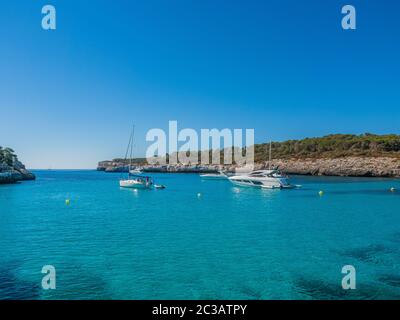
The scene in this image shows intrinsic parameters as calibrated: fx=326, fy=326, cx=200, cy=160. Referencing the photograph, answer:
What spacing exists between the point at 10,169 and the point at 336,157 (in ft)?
389

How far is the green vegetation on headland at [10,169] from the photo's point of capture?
9031cm

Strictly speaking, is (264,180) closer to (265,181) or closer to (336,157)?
(265,181)

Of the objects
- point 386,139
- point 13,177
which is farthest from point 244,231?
point 386,139

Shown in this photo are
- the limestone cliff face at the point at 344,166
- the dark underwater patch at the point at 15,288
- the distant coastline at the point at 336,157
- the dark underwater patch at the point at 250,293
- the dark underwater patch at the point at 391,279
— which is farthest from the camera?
the distant coastline at the point at 336,157

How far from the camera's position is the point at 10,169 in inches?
3949

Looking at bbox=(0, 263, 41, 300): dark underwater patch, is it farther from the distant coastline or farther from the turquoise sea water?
the distant coastline

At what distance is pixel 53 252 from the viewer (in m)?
20.6

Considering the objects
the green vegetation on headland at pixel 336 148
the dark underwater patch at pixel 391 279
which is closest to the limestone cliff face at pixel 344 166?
the green vegetation on headland at pixel 336 148

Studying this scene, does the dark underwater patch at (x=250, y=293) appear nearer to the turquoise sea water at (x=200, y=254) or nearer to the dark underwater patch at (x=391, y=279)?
the turquoise sea water at (x=200, y=254)

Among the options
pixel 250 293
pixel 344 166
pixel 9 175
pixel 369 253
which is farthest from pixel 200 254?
pixel 344 166

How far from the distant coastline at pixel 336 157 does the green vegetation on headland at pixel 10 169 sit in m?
86.6

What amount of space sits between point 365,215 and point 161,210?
75.4 ft

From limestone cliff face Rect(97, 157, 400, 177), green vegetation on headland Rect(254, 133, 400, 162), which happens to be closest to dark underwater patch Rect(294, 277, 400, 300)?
limestone cliff face Rect(97, 157, 400, 177)

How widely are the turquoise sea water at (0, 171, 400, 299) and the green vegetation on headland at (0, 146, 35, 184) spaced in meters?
62.0
